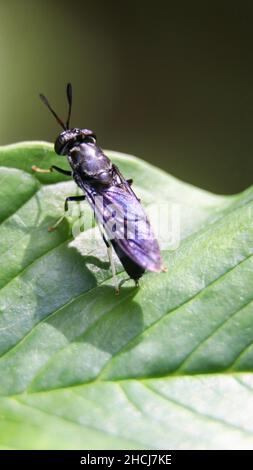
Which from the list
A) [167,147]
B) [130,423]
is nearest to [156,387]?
[130,423]

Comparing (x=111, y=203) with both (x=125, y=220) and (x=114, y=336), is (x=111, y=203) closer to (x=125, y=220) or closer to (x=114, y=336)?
(x=125, y=220)

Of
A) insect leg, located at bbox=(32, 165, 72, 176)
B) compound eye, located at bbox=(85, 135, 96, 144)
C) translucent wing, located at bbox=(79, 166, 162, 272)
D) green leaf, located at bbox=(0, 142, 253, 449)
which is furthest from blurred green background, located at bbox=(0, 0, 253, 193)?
green leaf, located at bbox=(0, 142, 253, 449)

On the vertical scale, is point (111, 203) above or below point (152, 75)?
below

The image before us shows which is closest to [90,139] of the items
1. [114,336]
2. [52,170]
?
[52,170]

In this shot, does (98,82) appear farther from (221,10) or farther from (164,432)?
(164,432)

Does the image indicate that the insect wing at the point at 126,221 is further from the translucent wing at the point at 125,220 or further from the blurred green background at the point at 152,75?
the blurred green background at the point at 152,75

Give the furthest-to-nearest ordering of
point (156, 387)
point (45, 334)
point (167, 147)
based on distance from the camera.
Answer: point (167, 147)
point (45, 334)
point (156, 387)
